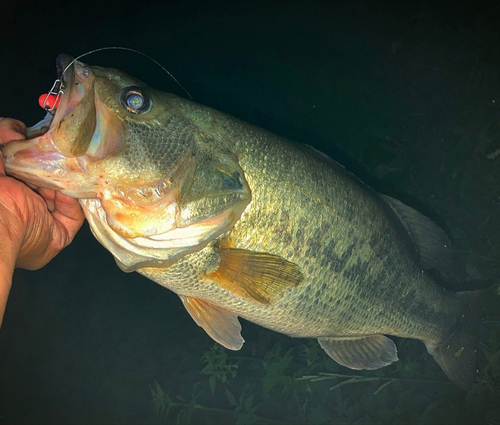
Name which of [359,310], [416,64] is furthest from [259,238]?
[416,64]

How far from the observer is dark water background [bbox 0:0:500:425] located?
2717mm

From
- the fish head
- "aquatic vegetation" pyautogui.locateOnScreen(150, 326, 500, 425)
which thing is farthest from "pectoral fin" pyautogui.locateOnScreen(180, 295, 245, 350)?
"aquatic vegetation" pyautogui.locateOnScreen(150, 326, 500, 425)

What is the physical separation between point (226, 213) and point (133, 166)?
0.36 meters

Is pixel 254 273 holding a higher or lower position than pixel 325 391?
higher

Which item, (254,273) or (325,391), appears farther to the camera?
(325,391)

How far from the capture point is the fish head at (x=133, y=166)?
1.22m

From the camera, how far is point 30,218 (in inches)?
57.8

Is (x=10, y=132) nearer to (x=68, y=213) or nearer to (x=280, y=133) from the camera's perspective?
(x=68, y=213)

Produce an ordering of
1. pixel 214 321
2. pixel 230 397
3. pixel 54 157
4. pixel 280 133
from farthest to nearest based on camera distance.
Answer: pixel 280 133 → pixel 230 397 → pixel 214 321 → pixel 54 157

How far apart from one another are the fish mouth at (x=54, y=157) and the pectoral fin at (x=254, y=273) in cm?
56

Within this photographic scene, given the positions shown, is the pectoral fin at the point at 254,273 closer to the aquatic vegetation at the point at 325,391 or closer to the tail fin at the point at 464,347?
the tail fin at the point at 464,347

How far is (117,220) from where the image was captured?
51.9 inches

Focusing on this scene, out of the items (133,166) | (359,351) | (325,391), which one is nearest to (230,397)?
(325,391)

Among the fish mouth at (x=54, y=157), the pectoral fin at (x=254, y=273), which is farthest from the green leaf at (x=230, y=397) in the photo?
the fish mouth at (x=54, y=157)
